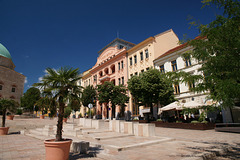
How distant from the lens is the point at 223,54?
4.04 m

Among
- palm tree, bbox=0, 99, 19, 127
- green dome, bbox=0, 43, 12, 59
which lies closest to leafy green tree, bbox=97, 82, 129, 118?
palm tree, bbox=0, 99, 19, 127

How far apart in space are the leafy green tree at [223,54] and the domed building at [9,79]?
206 ft

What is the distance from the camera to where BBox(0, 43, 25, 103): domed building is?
52438 mm

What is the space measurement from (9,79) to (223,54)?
6606 cm

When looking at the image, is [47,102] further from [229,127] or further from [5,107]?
[229,127]

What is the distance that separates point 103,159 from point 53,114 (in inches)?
109

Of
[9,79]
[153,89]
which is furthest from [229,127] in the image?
[9,79]

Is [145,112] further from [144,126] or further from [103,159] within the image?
[103,159]

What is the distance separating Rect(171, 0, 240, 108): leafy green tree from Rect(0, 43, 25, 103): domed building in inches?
2474

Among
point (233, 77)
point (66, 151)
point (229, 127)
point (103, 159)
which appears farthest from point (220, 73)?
point (229, 127)

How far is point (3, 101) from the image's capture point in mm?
15008

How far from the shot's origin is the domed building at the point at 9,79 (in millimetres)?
52438

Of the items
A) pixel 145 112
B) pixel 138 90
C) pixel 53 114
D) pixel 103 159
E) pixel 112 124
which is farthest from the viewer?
pixel 145 112

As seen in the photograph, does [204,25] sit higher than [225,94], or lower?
higher
